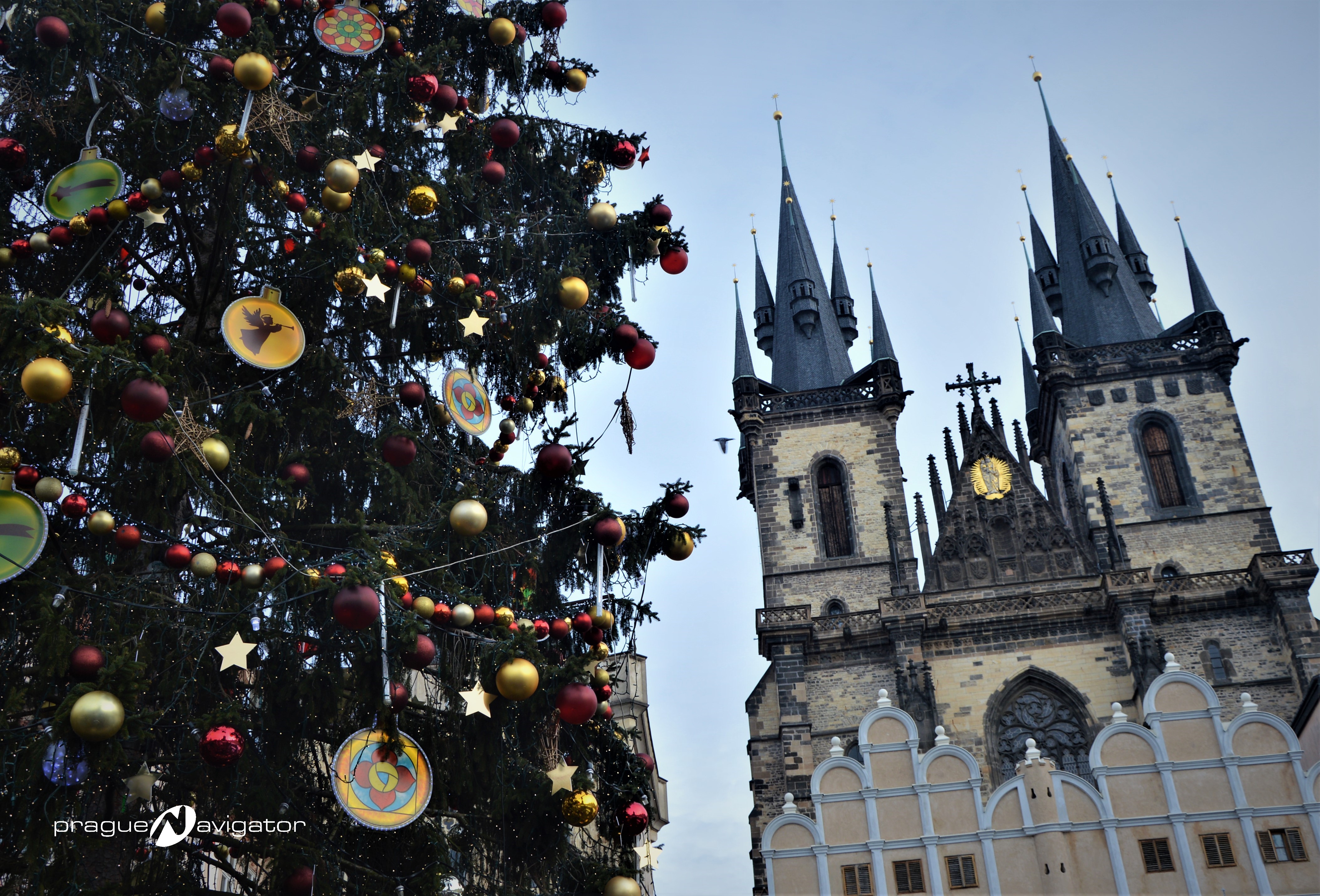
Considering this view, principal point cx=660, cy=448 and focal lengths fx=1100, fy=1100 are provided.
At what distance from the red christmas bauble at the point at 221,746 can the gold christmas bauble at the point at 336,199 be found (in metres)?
2.50

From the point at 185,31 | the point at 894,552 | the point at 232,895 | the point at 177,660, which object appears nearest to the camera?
the point at 177,660

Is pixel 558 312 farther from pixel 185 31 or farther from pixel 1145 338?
pixel 1145 338

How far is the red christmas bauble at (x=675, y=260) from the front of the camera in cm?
691

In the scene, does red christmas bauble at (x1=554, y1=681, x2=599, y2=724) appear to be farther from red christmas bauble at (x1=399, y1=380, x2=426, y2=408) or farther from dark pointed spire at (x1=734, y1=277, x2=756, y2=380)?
dark pointed spire at (x1=734, y1=277, x2=756, y2=380)

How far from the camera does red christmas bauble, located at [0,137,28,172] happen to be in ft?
16.9

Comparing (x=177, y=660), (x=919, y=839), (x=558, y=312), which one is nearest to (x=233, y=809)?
(x=177, y=660)

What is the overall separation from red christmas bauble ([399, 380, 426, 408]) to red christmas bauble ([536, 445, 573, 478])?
2.26 ft

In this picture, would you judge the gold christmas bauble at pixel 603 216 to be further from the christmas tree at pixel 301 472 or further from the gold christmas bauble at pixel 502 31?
the gold christmas bauble at pixel 502 31

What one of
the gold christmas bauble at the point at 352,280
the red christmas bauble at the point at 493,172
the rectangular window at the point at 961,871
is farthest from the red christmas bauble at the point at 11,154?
the rectangular window at the point at 961,871

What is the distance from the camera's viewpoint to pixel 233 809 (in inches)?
178

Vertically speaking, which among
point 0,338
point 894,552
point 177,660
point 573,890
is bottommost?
point 573,890

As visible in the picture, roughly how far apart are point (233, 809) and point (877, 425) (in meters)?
26.3

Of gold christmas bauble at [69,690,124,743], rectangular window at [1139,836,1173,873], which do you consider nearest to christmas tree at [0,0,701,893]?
gold christmas bauble at [69,690,124,743]

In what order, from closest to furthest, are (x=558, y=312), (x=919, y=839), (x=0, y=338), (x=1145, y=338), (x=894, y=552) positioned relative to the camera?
1. (x=0, y=338)
2. (x=558, y=312)
3. (x=919, y=839)
4. (x=894, y=552)
5. (x=1145, y=338)
